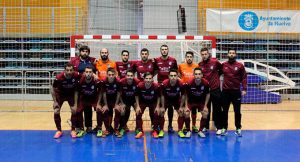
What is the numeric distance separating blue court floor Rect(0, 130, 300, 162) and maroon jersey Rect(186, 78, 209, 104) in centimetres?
73

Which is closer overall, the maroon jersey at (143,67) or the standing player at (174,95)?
the standing player at (174,95)

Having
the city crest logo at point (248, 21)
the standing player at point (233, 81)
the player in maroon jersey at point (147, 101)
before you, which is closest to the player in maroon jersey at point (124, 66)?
the player in maroon jersey at point (147, 101)

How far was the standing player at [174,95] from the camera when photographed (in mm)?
6559

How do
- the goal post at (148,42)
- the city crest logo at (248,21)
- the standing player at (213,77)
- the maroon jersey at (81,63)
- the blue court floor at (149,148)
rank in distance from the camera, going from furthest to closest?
the city crest logo at (248,21) < the goal post at (148,42) < the maroon jersey at (81,63) < the standing player at (213,77) < the blue court floor at (149,148)

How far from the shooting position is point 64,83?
259 inches

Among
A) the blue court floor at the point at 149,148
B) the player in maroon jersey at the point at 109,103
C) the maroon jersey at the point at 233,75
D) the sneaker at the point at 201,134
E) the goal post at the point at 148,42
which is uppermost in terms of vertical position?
the goal post at the point at 148,42

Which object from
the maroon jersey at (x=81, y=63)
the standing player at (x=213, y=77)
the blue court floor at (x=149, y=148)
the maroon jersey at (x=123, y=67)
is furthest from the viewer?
the maroon jersey at (x=123, y=67)

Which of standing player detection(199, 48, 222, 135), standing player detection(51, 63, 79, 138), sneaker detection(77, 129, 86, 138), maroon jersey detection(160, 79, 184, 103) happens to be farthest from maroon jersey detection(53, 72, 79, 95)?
standing player detection(199, 48, 222, 135)

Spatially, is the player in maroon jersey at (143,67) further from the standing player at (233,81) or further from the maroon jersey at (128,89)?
the standing player at (233,81)

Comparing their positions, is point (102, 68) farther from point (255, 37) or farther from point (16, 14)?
point (255, 37)

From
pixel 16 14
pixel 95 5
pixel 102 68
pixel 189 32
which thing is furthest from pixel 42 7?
pixel 102 68

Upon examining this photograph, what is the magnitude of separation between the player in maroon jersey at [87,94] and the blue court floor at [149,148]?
393 millimetres

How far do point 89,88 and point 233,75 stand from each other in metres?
2.85

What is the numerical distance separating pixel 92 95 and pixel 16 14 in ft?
24.7
